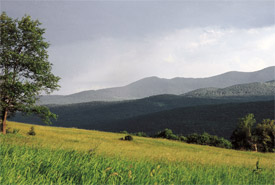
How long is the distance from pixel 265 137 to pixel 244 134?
13.7 ft

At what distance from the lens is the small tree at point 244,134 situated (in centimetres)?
5291

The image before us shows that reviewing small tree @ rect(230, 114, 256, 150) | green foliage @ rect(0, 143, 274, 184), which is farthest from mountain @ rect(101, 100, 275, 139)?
green foliage @ rect(0, 143, 274, 184)

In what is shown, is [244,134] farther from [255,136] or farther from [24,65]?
[24,65]

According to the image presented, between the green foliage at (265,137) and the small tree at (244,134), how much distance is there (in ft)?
4.97

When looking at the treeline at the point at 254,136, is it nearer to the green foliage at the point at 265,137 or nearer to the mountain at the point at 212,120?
the green foliage at the point at 265,137

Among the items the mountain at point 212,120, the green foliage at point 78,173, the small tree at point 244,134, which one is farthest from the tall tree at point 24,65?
the mountain at point 212,120

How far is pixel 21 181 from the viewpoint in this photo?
13.0 feet

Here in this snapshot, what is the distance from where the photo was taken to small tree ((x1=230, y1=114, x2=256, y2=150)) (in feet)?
174

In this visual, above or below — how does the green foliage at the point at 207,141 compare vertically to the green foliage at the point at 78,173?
below

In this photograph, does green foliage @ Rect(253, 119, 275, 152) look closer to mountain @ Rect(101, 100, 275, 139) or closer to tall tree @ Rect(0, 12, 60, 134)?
tall tree @ Rect(0, 12, 60, 134)

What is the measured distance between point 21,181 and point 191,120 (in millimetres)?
181771

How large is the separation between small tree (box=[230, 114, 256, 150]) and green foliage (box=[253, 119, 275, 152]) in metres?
1.52

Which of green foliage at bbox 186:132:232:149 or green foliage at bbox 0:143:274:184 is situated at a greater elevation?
green foliage at bbox 0:143:274:184

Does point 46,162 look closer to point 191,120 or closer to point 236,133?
point 236,133
